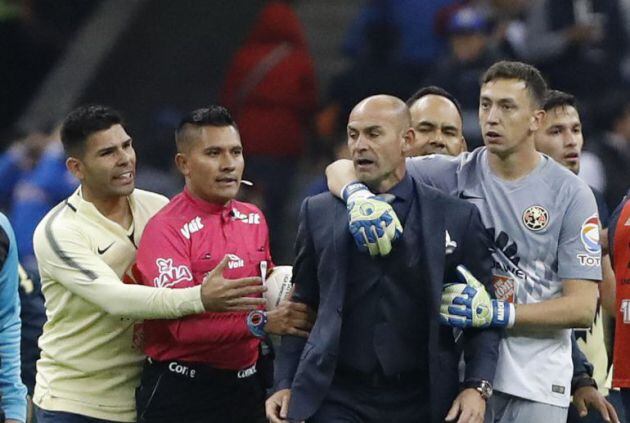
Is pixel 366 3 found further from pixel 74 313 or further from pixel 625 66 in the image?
pixel 74 313

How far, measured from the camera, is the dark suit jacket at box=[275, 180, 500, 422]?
7.21m

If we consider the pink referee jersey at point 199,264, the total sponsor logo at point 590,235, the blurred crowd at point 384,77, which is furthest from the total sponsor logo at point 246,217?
the blurred crowd at point 384,77

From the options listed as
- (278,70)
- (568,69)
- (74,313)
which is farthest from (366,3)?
(74,313)

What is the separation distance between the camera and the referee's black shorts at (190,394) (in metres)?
7.73

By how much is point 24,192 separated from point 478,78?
431 cm

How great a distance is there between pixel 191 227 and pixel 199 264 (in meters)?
0.18

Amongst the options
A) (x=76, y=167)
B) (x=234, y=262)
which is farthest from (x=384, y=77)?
(x=234, y=262)

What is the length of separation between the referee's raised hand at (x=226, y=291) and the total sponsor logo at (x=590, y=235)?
141 cm

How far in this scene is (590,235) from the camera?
7.41 m

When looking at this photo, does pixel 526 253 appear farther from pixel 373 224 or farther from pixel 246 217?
pixel 246 217

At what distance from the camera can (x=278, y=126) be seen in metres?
15.0

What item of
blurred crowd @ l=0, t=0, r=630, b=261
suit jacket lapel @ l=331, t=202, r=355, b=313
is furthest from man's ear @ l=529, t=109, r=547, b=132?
blurred crowd @ l=0, t=0, r=630, b=261

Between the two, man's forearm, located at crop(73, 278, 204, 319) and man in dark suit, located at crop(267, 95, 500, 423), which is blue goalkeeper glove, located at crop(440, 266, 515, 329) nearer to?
man in dark suit, located at crop(267, 95, 500, 423)

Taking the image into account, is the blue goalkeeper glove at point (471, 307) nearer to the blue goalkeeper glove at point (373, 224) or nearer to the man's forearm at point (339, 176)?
the blue goalkeeper glove at point (373, 224)
